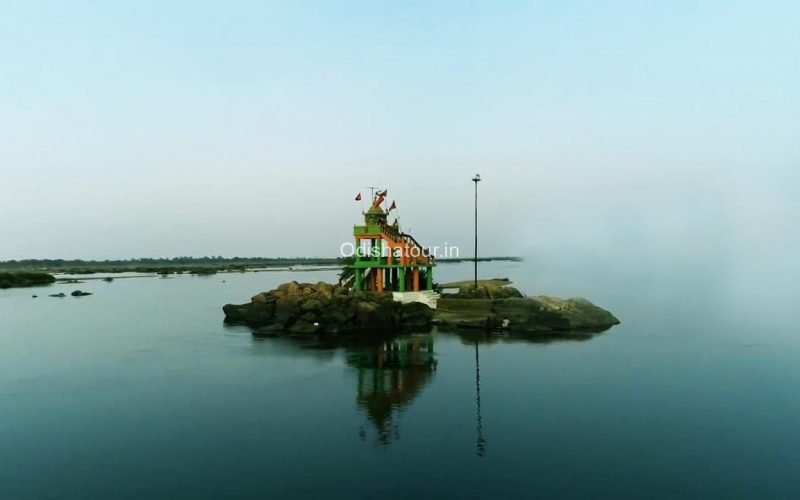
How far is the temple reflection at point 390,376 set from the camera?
2462cm

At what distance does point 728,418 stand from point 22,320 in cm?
6926

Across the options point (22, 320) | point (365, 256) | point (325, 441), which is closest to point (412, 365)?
point (325, 441)

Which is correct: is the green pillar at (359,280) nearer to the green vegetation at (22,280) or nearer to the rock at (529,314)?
the rock at (529,314)

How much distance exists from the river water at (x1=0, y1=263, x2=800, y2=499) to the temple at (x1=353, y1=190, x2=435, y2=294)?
10.3 m

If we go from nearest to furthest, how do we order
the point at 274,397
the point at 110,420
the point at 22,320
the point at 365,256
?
1. the point at 110,420
2. the point at 274,397
3. the point at 365,256
4. the point at 22,320

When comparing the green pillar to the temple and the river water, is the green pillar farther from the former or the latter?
the river water

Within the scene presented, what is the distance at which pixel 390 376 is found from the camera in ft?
107

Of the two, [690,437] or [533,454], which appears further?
[690,437]

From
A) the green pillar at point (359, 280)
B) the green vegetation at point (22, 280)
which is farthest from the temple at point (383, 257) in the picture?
the green vegetation at point (22, 280)

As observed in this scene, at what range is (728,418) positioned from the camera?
24.5m

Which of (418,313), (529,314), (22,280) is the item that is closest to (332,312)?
(418,313)

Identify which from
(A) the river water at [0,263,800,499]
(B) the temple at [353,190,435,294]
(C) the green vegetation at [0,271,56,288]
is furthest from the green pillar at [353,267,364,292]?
(C) the green vegetation at [0,271,56,288]

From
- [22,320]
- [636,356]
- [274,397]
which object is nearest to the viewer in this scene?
[274,397]

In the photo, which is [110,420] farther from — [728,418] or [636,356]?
[636,356]
